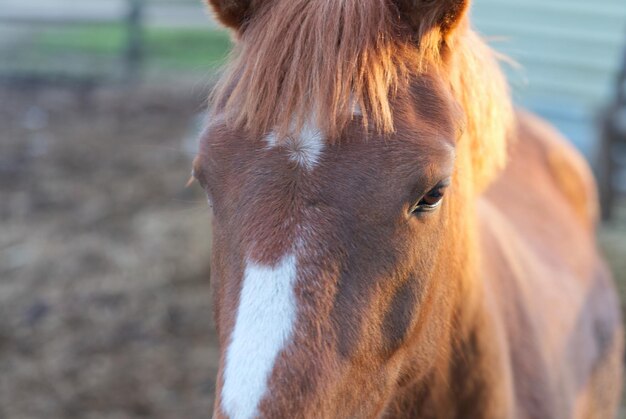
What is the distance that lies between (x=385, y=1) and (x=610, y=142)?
210 inches

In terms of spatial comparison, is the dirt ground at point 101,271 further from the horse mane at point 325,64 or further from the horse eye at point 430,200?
the horse eye at point 430,200

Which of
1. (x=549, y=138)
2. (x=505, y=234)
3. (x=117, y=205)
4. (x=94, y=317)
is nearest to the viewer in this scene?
(x=505, y=234)

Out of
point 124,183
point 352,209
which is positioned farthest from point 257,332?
point 124,183

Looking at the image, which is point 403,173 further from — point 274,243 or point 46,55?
point 46,55

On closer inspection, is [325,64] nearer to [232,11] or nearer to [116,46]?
[232,11]

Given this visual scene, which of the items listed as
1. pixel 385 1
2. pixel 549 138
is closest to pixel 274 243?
pixel 385 1

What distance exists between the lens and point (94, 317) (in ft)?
16.0

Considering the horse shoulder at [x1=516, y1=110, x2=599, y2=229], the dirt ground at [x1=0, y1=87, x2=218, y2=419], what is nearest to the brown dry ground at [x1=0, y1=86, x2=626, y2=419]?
the dirt ground at [x1=0, y1=87, x2=218, y2=419]

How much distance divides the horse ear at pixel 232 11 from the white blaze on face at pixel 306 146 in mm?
477

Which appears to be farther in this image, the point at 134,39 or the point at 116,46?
the point at 116,46

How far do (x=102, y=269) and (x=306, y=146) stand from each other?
4312mm

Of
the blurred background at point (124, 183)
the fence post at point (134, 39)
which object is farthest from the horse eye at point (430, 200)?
the fence post at point (134, 39)

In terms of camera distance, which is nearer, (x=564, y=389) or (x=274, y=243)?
(x=274, y=243)

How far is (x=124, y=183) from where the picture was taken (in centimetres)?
676
